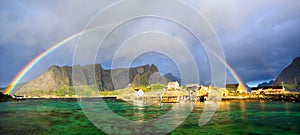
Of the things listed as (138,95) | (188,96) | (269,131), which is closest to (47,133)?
(269,131)

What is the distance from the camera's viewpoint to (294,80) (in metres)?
173

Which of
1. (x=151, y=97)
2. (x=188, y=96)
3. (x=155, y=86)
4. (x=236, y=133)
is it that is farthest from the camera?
(x=155, y=86)

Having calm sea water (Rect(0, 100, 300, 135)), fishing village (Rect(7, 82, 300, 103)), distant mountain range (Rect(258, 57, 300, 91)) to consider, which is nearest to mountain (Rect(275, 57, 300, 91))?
distant mountain range (Rect(258, 57, 300, 91))

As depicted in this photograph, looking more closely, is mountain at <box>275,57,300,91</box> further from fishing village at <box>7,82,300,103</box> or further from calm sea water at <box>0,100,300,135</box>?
calm sea water at <box>0,100,300,135</box>

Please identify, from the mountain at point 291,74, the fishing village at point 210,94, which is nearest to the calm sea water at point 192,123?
the fishing village at point 210,94

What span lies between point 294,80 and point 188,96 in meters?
147

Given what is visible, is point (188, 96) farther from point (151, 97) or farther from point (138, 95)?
point (138, 95)

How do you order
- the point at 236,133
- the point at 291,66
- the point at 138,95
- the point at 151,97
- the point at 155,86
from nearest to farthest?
the point at 236,133, the point at 151,97, the point at 138,95, the point at 155,86, the point at 291,66

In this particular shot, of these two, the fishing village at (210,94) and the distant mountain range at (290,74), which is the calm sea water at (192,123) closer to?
the fishing village at (210,94)

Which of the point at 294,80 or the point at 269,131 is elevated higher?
the point at 294,80

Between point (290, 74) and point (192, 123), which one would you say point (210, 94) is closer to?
point (192, 123)

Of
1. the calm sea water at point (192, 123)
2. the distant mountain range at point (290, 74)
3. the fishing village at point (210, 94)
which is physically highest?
the distant mountain range at point (290, 74)

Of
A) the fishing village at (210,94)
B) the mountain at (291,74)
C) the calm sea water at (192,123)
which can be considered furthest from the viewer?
the mountain at (291,74)

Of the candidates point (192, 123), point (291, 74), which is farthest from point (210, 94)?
point (291, 74)
